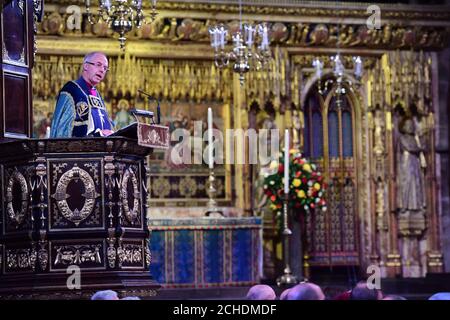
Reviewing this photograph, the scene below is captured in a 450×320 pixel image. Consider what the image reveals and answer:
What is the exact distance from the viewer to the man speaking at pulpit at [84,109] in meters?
8.72

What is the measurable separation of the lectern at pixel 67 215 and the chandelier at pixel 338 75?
8.01 m

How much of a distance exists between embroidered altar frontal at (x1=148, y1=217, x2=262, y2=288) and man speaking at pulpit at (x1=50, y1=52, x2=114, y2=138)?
5640 millimetres

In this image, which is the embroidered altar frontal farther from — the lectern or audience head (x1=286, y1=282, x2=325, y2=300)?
audience head (x1=286, y1=282, x2=325, y2=300)

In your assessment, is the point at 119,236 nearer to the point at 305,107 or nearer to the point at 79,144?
the point at 79,144

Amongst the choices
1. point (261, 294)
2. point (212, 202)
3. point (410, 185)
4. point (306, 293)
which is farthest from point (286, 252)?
point (306, 293)

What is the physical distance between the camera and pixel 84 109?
8.70 meters

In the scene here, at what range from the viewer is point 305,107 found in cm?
1727

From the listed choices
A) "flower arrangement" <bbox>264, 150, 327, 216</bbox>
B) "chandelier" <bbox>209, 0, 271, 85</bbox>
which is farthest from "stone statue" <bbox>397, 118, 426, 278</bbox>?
"chandelier" <bbox>209, 0, 271, 85</bbox>

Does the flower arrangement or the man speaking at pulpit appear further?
the flower arrangement

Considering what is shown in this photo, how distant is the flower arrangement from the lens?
50.1 feet

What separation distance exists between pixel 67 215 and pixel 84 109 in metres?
0.92

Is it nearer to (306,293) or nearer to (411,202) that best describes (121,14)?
(411,202)

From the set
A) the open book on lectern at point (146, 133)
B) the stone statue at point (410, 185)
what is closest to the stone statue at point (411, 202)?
the stone statue at point (410, 185)
